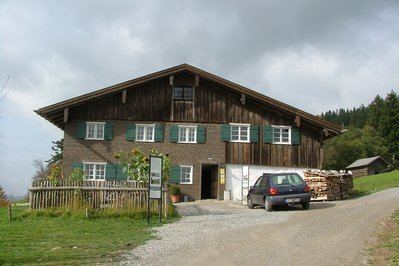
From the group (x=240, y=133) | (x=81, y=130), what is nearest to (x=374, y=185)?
(x=240, y=133)

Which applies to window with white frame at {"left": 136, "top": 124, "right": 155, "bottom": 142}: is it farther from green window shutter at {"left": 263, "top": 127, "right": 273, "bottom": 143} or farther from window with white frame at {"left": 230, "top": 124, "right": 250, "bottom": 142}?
green window shutter at {"left": 263, "top": 127, "right": 273, "bottom": 143}

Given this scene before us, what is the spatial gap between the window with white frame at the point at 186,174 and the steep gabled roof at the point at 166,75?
552 cm

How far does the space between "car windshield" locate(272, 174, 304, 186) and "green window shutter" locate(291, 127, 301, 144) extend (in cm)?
1098

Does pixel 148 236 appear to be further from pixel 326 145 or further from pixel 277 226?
pixel 326 145

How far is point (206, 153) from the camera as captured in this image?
97.8 ft

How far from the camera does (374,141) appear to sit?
91.8 m

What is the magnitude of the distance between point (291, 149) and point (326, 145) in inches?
2504

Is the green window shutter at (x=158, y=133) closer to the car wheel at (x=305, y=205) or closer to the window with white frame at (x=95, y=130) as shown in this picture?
the window with white frame at (x=95, y=130)

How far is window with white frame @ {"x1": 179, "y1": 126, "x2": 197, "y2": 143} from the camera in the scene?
97.7ft

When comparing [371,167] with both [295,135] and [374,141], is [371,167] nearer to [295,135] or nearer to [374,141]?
[374,141]

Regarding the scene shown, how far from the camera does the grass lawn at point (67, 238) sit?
9.61m

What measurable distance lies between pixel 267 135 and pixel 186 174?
18.3ft

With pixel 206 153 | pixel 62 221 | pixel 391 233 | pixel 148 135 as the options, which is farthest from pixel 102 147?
pixel 391 233

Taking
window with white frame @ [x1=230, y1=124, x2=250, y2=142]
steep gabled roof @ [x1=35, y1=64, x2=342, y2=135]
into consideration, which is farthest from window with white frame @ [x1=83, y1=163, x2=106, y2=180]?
window with white frame @ [x1=230, y1=124, x2=250, y2=142]
